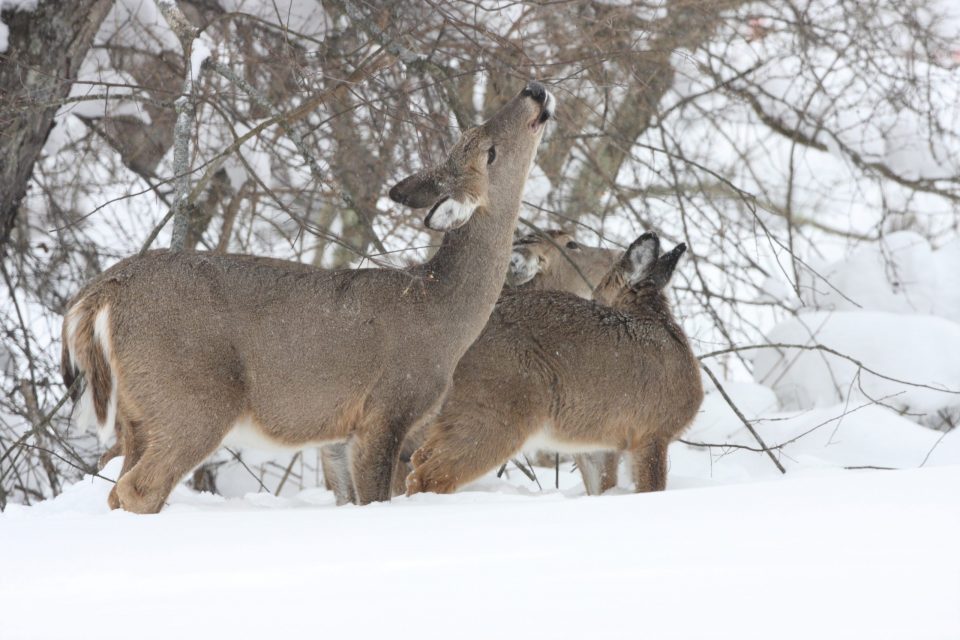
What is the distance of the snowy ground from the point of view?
2867 mm

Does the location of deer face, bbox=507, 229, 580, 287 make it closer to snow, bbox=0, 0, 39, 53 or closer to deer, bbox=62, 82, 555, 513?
deer, bbox=62, 82, 555, 513

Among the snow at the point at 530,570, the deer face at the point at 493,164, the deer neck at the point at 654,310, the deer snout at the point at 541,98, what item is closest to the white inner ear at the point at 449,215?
the deer face at the point at 493,164

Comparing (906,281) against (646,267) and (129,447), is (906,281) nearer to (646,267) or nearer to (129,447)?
(646,267)

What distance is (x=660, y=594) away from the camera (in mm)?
3039

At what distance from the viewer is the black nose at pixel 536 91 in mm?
6086

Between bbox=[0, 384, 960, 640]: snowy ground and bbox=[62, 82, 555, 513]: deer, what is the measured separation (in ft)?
2.35

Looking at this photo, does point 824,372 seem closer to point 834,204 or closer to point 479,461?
point 479,461

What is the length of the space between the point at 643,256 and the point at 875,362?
2.81m

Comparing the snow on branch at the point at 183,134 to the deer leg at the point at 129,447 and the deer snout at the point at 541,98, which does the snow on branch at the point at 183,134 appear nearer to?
the deer leg at the point at 129,447

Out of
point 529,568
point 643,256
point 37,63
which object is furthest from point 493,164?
point 529,568

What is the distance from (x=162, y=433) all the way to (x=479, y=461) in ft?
5.59

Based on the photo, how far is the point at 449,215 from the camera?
18.9 feet

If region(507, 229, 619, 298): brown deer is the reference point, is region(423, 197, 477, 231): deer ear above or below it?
below

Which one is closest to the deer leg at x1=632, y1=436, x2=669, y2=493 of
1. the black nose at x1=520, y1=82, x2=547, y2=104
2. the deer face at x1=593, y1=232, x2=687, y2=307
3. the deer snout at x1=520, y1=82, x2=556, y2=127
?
the deer face at x1=593, y1=232, x2=687, y2=307
